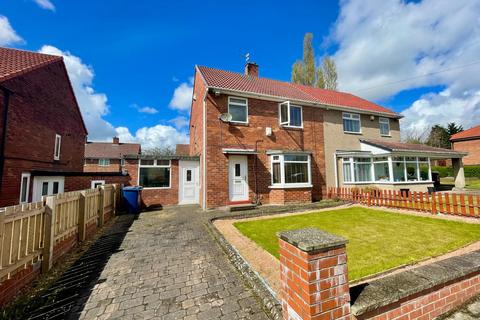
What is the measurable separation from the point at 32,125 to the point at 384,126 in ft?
73.8

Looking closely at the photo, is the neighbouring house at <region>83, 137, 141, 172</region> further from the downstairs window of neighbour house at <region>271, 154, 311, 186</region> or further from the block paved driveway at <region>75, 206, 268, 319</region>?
the block paved driveway at <region>75, 206, 268, 319</region>

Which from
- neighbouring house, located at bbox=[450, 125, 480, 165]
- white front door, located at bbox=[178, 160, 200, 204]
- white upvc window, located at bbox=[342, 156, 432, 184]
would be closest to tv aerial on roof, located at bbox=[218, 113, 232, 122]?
white front door, located at bbox=[178, 160, 200, 204]

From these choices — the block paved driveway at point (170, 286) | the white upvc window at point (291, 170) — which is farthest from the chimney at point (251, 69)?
the block paved driveway at point (170, 286)

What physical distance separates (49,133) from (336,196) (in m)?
17.1

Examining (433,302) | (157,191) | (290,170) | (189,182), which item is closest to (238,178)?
(290,170)

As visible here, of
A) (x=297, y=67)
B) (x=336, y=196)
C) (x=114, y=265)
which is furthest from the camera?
(x=297, y=67)

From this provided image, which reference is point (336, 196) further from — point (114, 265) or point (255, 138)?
point (114, 265)

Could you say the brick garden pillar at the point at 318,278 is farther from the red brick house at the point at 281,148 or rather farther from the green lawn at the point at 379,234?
the red brick house at the point at 281,148

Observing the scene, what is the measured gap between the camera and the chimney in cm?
1639

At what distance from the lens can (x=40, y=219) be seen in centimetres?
399

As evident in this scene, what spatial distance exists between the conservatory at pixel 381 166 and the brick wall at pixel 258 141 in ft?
6.03

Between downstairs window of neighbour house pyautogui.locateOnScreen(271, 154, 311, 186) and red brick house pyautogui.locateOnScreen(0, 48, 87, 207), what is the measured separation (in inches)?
437

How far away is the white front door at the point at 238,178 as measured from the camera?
1112 centimetres

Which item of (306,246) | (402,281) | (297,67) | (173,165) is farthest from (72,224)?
(297,67)
